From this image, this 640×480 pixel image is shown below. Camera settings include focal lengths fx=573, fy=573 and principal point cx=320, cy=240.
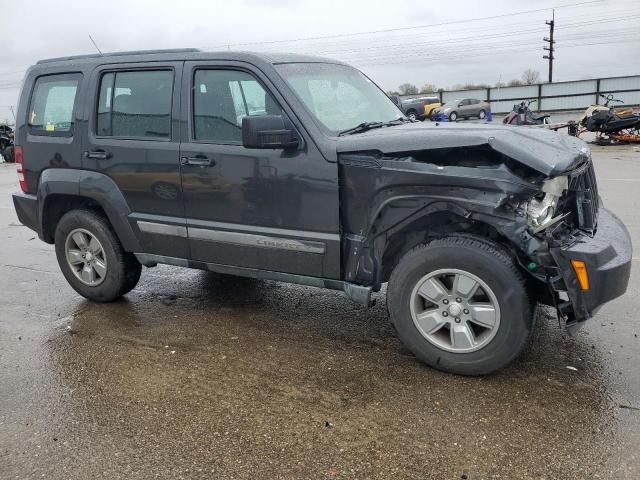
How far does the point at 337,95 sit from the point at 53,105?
2.48 m

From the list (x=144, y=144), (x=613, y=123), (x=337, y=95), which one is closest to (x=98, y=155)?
(x=144, y=144)

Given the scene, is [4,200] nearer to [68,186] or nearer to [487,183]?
[68,186]

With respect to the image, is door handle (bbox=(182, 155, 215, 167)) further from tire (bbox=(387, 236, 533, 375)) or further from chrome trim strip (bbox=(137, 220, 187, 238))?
tire (bbox=(387, 236, 533, 375))

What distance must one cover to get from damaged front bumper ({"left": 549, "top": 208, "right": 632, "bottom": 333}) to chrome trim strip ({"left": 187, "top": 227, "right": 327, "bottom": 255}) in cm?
Answer: 146

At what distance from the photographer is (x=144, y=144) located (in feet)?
14.2

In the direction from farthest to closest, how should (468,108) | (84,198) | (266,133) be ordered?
(468,108) → (84,198) → (266,133)

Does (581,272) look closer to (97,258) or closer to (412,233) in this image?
(412,233)

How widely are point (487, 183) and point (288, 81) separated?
5.17 feet

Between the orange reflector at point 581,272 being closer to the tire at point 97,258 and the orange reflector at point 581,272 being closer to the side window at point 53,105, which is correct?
the tire at point 97,258

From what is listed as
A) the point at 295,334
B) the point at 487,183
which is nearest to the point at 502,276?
the point at 487,183

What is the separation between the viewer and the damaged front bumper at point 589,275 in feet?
10.2

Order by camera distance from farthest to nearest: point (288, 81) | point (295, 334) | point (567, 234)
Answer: point (295, 334), point (288, 81), point (567, 234)

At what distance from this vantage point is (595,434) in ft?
9.49

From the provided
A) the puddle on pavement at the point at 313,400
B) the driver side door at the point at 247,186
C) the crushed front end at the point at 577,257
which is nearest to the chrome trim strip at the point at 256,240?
the driver side door at the point at 247,186
